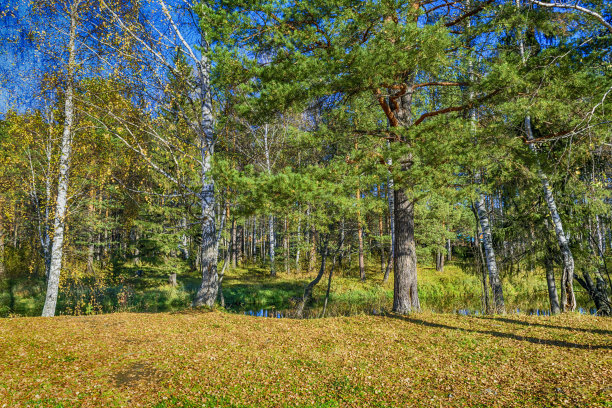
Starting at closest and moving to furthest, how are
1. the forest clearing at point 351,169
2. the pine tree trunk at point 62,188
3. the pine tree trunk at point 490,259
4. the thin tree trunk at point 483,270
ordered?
the forest clearing at point 351,169 → the pine tree trunk at point 490,259 → the pine tree trunk at point 62,188 → the thin tree trunk at point 483,270

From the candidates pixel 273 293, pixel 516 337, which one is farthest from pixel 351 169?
pixel 273 293

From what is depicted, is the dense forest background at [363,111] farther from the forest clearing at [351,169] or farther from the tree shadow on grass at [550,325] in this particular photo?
the tree shadow on grass at [550,325]

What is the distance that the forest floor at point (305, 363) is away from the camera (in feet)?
11.9

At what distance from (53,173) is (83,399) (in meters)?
8.59

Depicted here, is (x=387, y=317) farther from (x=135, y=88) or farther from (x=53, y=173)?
(x=53, y=173)

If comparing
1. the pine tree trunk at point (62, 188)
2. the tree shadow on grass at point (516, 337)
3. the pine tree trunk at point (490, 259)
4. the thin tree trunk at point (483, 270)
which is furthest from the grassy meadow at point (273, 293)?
the tree shadow on grass at point (516, 337)

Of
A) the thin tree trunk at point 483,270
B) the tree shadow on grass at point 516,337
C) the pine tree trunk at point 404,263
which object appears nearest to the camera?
the tree shadow on grass at point 516,337

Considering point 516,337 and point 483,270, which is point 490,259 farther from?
point 516,337

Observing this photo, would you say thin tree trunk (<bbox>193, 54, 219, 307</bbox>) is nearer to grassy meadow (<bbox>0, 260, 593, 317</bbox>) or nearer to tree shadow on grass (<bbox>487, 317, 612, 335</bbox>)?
grassy meadow (<bbox>0, 260, 593, 317</bbox>)

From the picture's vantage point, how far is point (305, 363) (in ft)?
15.7

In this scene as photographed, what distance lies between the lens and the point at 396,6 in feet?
18.8

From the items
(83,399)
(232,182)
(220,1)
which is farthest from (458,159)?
(83,399)

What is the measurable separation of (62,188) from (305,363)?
8.50 metres

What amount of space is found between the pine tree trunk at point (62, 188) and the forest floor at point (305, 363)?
8.12 ft
